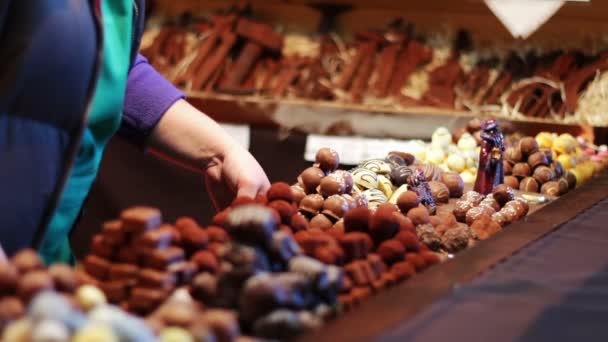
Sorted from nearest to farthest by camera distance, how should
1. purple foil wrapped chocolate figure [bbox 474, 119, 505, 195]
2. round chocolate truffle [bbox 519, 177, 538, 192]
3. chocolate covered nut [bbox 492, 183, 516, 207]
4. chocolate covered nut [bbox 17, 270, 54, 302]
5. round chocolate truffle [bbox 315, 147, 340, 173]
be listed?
chocolate covered nut [bbox 17, 270, 54, 302] → round chocolate truffle [bbox 315, 147, 340, 173] → chocolate covered nut [bbox 492, 183, 516, 207] → purple foil wrapped chocolate figure [bbox 474, 119, 505, 195] → round chocolate truffle [bbox 519, 177, 538, 192]

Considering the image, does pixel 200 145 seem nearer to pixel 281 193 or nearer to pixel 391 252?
pixel 281 193

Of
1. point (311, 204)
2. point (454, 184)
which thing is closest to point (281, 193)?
point (311, 204)

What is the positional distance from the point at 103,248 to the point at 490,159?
117cm

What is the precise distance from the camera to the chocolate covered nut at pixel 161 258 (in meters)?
0.87

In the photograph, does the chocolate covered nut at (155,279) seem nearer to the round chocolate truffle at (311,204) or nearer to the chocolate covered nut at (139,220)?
the chocolate covered nut at (139,220)

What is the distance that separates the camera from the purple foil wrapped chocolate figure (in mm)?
1865

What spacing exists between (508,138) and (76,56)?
5.65 feet

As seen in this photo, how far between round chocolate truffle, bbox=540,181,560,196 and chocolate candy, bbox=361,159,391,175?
45 centimetres

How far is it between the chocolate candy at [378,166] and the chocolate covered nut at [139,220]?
938 mm

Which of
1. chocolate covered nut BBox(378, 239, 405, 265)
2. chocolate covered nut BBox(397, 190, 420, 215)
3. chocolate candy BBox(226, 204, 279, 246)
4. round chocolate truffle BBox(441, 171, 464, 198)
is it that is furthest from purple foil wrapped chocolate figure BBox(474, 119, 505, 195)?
chocolate candy BBox(226, 204, 279, 246)

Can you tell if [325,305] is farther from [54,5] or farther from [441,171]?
[441,171]

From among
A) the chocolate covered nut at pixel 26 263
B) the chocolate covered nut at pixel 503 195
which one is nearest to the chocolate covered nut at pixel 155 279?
the chocolate covered nut at pixel 26 263

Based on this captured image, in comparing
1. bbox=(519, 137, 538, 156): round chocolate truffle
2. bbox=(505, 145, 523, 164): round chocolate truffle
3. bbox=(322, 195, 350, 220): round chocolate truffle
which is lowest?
bbox=(322, 195, 350, 220): round chocolate truffle

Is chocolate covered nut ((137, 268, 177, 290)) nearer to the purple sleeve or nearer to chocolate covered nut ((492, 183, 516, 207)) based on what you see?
the purple sleeve
